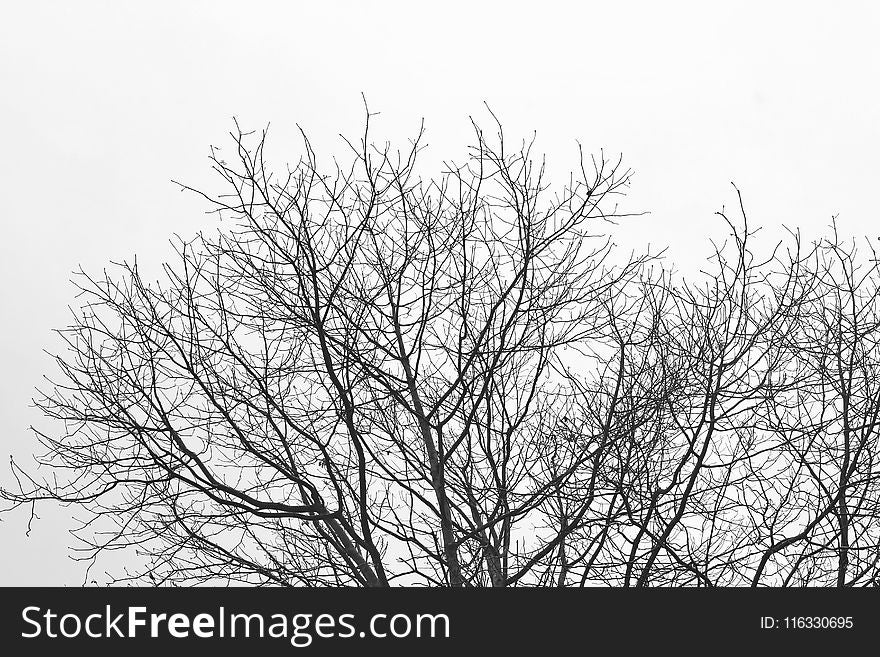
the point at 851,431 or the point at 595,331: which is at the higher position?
the point at 595,331

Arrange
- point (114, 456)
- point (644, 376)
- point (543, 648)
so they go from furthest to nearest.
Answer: point (644, 376) < point (114, 456) < point (543, 648)

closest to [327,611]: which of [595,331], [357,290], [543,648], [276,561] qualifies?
[543,648]

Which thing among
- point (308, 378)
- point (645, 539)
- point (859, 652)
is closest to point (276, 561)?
point (308, 378)

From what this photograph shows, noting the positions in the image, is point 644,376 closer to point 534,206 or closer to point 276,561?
point 534,206

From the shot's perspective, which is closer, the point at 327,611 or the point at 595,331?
the point at 327,611

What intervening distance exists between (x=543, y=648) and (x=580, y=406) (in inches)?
71.2

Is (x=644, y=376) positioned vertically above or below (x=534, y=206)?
below

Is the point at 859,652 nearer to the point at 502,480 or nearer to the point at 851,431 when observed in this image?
the point at 851,431

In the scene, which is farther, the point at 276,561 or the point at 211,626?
the point at 276,561

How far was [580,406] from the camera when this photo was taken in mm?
6320

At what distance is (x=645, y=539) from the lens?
6547mm

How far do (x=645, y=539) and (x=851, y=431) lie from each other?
1.42m

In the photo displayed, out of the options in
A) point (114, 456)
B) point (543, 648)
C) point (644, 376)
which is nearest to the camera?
point (543, 648)

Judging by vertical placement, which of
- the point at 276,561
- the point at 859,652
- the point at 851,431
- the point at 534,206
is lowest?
the point at 859,652
